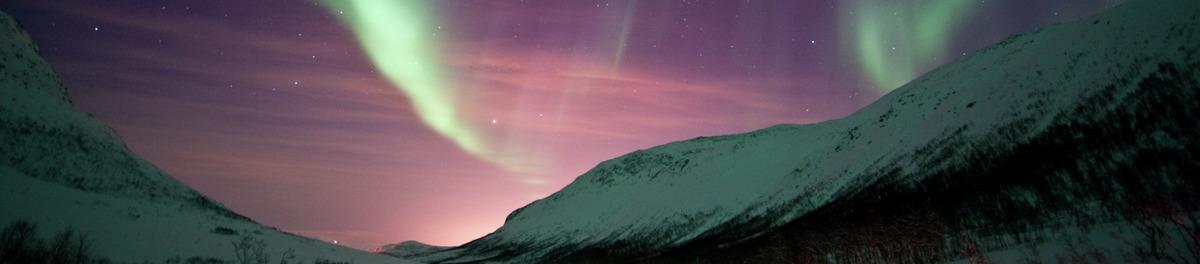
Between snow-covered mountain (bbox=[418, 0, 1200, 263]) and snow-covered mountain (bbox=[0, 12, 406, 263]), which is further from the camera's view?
Result: snow-covered mountain (bbox=[0, 12, 406, 263])

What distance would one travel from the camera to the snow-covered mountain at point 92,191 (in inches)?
825

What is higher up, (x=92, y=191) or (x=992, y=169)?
(x=92, y=191)

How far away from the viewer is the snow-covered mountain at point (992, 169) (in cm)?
1283

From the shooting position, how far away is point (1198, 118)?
21406mm

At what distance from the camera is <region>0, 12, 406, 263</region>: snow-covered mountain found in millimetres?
20953

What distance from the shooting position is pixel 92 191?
36719 millimetres

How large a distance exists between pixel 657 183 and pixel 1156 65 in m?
83.6

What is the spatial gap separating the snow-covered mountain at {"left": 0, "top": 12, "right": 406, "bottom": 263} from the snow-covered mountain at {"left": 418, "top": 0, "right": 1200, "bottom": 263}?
750 inches

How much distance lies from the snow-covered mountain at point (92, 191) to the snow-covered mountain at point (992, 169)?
62.5 ft

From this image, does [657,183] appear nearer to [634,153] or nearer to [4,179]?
[634,153]

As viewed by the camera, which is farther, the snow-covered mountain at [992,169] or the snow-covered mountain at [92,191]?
the snow-covered mountain at [92,191]

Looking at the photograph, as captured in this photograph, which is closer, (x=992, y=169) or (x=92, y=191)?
(x=992, y=169)

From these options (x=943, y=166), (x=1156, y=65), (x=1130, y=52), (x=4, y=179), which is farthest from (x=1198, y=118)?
(x=4, y=179)

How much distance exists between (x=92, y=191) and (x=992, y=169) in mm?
58958
